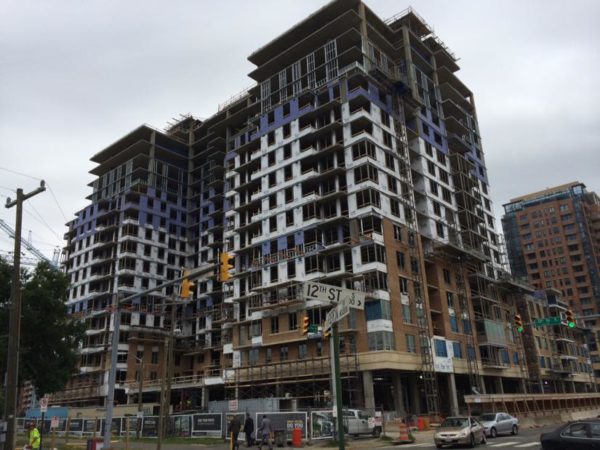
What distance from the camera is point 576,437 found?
727 inches

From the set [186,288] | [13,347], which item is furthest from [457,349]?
[13,347]

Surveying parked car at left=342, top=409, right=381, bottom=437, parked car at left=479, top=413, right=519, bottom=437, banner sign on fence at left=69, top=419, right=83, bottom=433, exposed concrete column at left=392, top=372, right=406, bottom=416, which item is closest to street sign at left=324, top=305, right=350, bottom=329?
parked car at left=342, top=409, right=381, bottom=437

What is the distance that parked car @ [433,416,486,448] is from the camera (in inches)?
1054

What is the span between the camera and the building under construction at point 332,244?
56.4 m

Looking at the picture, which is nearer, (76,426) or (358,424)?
(358,424)

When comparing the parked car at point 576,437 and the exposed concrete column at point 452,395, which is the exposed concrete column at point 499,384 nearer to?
the exposed concrete column at point 452,395

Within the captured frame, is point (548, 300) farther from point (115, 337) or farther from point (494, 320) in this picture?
point (115, 337)

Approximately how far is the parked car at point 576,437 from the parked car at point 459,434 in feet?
25.9

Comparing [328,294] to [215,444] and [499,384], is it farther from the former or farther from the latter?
[499,384]

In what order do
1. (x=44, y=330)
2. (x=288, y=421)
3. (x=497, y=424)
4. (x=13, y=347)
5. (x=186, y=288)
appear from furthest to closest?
(x=44, y=330), (x=497, y=424), (x=288, y=421), (x=186, y=288), (x=13, y=347)

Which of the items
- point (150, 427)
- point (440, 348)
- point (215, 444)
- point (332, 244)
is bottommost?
point (215, 444)

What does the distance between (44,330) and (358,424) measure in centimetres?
2321

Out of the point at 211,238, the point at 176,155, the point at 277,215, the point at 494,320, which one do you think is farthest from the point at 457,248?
the point at 176,155

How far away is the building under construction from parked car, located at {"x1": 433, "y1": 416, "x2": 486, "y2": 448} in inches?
876
